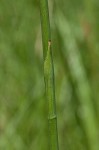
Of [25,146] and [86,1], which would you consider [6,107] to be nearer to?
[25,146]

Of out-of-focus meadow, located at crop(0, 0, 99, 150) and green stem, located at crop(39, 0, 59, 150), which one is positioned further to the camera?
out-of-focus meadow, located at crop(0, 0, 99, 150)

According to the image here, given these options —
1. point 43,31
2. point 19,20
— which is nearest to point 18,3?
point 19,20

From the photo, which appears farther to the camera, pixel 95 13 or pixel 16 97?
pixel 95 13

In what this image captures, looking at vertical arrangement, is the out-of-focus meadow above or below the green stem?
below

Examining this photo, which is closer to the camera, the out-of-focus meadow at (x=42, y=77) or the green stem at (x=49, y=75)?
the green stem at (x=49, y=75)

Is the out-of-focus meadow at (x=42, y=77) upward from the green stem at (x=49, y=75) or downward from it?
downward
